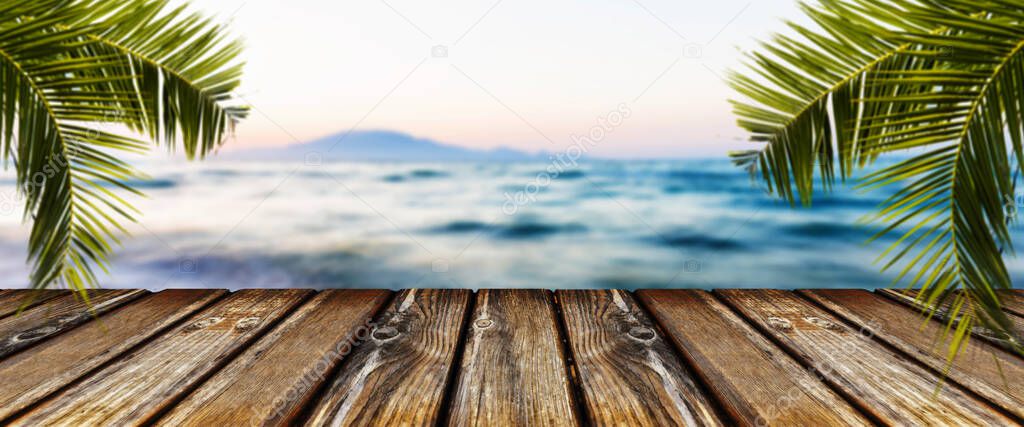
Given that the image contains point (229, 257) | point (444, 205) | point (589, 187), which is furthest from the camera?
point (589, 187)

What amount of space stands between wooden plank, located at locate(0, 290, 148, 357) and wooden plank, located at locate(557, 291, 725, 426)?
1.11 metres

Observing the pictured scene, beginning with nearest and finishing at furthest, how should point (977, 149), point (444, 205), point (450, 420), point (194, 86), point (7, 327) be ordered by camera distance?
point (977, 149)
point (450, 420)
point (194, 86)
point (7, 327)
point (444, 205)

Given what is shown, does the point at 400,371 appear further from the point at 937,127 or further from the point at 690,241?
the point at 690,241

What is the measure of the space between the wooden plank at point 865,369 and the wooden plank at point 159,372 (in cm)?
127

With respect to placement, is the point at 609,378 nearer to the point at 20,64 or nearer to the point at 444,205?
the point at 20,64

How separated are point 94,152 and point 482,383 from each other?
833 millimetres

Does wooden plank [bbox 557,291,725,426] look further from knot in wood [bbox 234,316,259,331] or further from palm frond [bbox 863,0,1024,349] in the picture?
knot in wood [bbox 234,316,259,331]

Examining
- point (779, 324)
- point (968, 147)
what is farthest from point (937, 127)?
point (779, 324)

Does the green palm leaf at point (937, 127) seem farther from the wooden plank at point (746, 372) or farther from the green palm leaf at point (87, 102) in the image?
the green palm leaf at point (87, 102)

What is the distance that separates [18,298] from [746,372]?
6.85 feet

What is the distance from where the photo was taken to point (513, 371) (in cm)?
118

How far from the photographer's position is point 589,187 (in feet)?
29.2

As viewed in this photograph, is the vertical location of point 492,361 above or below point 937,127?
below

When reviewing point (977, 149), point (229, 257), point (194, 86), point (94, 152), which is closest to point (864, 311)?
point (977, 149)
